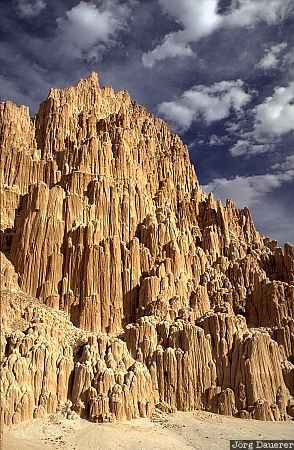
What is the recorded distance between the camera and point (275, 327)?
62969 millimetres

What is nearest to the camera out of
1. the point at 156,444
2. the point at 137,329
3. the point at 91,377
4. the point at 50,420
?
the point at 156,444

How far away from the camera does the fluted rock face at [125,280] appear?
4844 centimetres

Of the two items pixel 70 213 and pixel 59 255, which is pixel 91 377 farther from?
pixel 70 213

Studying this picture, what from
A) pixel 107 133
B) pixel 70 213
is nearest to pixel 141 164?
pixel 107 133

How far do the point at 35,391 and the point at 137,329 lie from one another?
49.6ft

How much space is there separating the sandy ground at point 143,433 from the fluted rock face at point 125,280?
1.64 meters

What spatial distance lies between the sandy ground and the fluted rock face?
5.37ft

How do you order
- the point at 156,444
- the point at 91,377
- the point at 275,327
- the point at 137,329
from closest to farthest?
the point at 156,444 < the point at 91,377 < the point at 137,329 < the point at 275,327

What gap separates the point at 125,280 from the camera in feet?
224

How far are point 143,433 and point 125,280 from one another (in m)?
27.9

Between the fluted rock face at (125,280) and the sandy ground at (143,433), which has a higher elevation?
the fluted rock face at (125,280)

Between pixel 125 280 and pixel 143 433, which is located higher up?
pixel 125 280

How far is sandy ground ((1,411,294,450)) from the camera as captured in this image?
39.4m

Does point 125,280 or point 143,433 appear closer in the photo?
point 143,433
